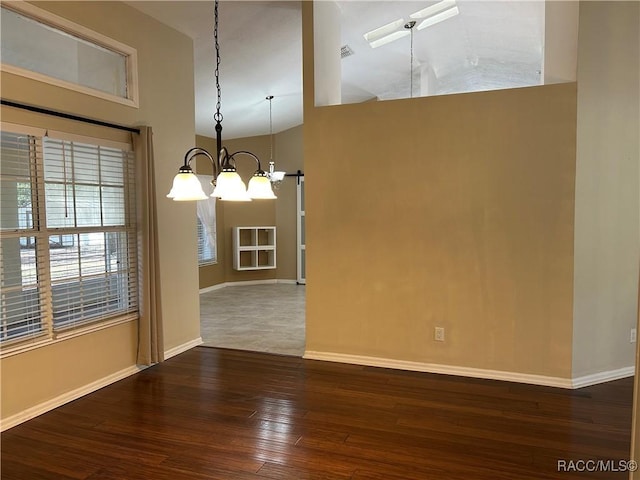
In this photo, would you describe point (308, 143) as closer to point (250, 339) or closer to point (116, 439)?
point (250, 339)

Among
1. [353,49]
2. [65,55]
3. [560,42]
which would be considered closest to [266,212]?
[353,49]

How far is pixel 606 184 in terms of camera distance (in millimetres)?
3414

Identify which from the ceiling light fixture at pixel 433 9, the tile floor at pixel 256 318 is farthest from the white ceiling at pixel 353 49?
the tile floor at pixel 256 318

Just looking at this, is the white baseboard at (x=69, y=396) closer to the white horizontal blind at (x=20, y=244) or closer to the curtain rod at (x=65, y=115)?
the white horizontal blind at (x=20, y=244)

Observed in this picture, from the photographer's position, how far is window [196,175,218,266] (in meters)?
7.76

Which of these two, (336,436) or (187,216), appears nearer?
(336,436)

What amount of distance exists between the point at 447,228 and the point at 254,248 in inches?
212

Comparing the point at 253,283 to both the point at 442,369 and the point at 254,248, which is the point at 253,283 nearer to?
the point at 254,248

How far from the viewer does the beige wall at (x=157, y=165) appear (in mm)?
2973

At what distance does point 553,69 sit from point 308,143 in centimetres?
214

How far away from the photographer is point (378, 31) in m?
5.11

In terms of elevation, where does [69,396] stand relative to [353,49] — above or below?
below

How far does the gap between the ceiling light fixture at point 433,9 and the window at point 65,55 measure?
306cm

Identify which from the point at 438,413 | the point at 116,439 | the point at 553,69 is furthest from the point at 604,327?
the point at 116,439
